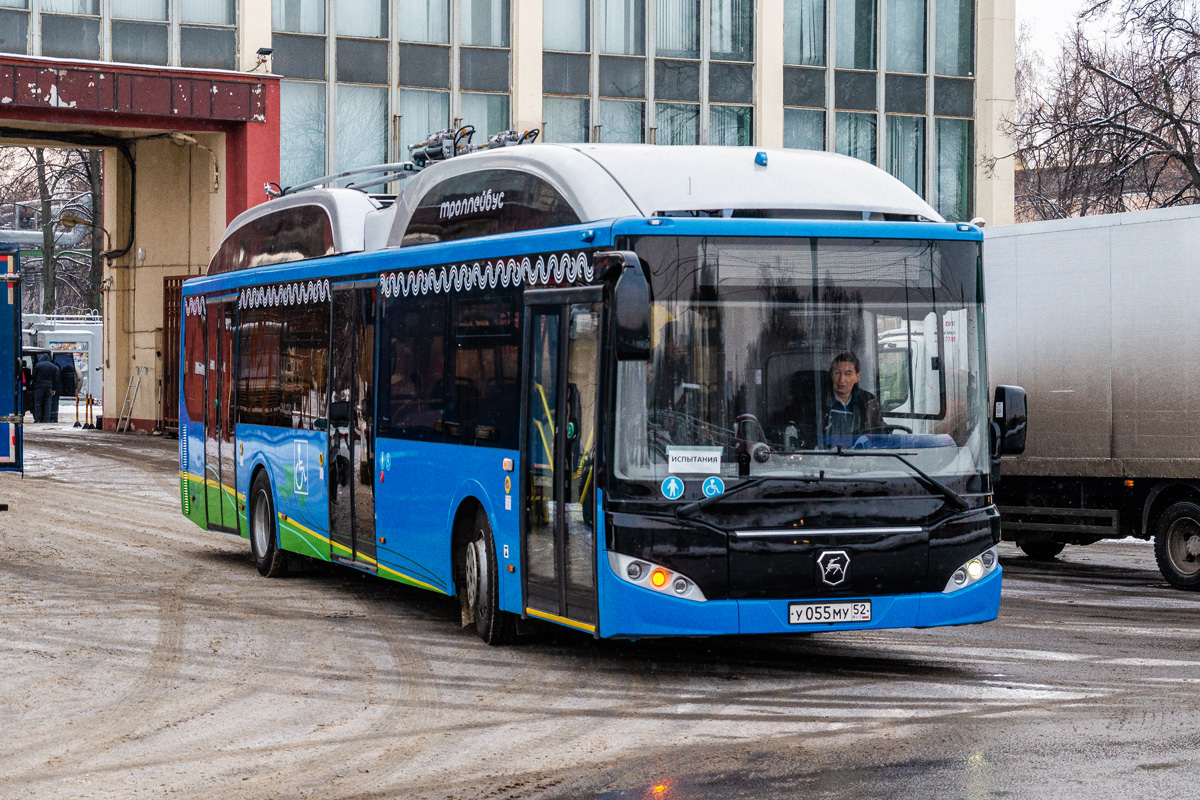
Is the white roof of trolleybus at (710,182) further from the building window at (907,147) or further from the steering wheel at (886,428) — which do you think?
the building window at (907,147)

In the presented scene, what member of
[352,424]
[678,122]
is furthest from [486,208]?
[678,122]

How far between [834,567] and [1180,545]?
5.97 metres

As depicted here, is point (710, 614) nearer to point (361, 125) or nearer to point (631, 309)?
point (631, 309)

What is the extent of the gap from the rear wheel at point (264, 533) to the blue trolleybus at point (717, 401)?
419 centimetres

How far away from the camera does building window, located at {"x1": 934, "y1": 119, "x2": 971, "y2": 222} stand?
3628cm

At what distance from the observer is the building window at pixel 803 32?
3475 centimetres

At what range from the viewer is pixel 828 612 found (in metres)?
9.40

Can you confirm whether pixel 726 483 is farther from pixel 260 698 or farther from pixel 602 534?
pixel 260 698

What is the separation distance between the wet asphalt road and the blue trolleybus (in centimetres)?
53

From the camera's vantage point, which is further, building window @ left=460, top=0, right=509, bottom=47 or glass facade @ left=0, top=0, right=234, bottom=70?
building window @ left=460, top=0, right=509, bottom=47

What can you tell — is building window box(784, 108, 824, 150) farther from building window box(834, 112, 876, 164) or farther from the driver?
the driver

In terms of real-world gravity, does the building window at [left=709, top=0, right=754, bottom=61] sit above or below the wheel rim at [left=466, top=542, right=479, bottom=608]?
above

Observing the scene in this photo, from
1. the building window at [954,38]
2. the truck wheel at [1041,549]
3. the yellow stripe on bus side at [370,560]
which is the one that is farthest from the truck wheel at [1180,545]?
the building window at [954,38]

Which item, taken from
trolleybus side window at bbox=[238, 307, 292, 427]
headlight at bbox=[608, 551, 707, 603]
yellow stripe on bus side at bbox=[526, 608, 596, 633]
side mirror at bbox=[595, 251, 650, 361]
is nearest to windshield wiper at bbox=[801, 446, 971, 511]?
headlight at bbox=[608, 551, 707, 603]
